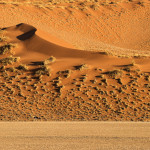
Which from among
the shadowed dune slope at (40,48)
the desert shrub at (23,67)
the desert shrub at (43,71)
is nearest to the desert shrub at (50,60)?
the desert shrub at (43,71)

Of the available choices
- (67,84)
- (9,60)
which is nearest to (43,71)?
(67,84)

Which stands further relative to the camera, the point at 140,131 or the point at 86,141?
the point at 140,131

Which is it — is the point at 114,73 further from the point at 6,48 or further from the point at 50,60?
the point at 6,48

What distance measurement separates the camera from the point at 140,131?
15.3 metres

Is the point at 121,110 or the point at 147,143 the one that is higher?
the point at 147,143

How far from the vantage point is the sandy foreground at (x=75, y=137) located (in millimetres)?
11641

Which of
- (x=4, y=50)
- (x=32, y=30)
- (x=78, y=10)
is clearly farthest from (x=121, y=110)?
(x=78, y=10)

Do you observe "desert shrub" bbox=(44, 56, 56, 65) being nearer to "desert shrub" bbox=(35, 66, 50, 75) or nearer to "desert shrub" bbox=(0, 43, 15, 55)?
"desert shrub" bbox=(35, 66, 50, 75)

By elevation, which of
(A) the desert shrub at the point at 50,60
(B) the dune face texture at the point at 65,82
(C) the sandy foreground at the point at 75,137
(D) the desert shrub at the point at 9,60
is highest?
(C) the sandy foreground at the point at 75,137

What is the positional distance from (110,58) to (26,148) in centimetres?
1935

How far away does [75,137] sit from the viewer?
13.5 m

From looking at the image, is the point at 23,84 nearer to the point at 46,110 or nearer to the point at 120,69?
the point at 46,110

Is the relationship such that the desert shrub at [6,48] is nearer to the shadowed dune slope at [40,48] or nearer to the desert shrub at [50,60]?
the shadowed dune slope at [40,48]

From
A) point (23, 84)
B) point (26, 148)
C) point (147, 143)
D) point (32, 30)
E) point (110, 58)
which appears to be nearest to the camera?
point (26, 148)
